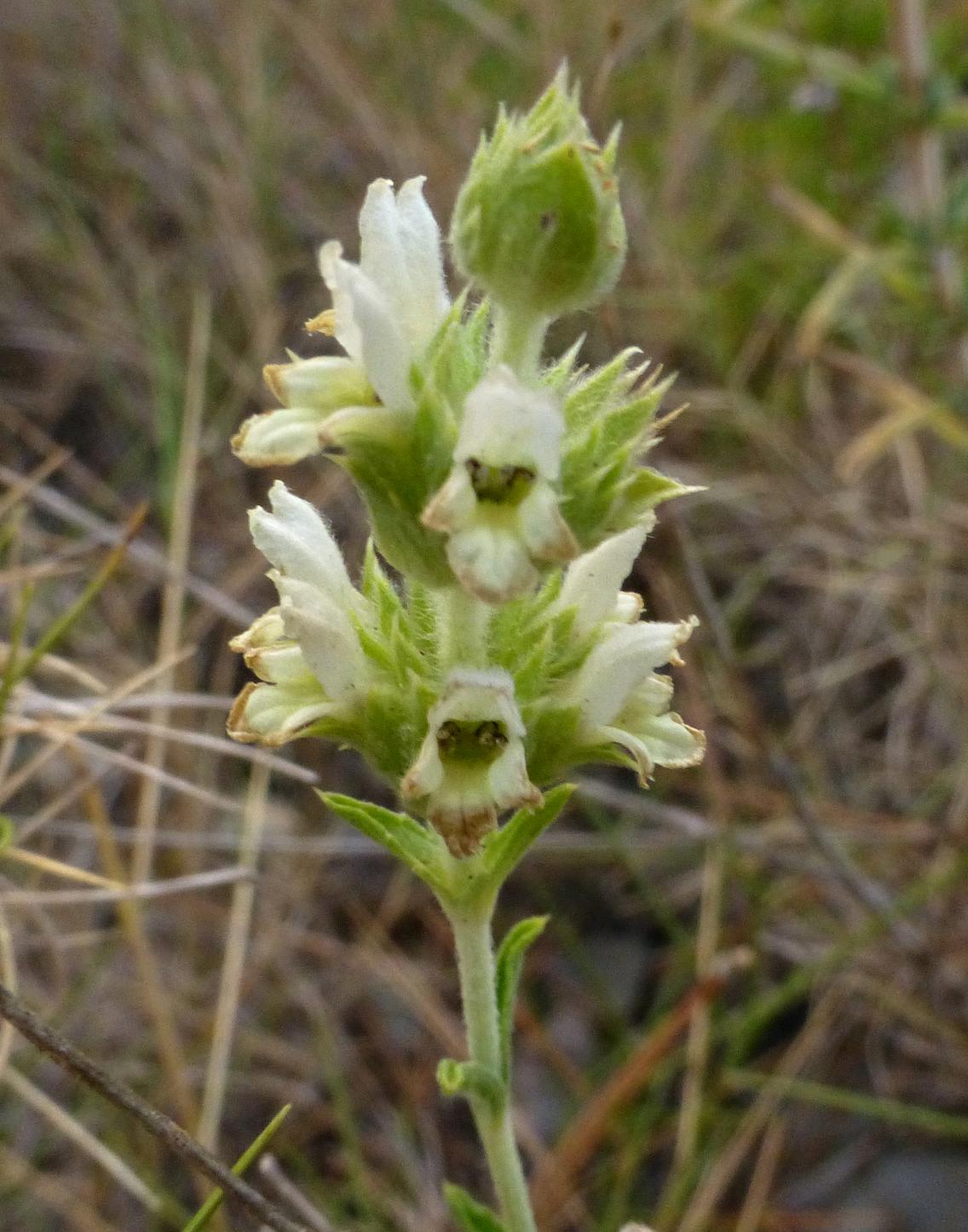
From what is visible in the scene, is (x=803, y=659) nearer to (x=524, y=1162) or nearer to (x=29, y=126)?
(x=524, y=1162)

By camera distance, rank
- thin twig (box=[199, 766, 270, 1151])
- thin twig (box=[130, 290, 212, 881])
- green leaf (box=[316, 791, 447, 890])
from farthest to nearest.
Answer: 1. thin twig (box=[130, 290, 212, 881])
2. thin twig (box=[199, 766, 270, 1151])
3. green leaf (box=[316, 791, 447, 890])

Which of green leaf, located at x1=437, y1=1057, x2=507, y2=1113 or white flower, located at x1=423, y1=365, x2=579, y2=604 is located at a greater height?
white flower, located at x1=423, y1=365, x2=579, y2=604

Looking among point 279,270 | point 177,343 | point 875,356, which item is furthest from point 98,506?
point 875,356

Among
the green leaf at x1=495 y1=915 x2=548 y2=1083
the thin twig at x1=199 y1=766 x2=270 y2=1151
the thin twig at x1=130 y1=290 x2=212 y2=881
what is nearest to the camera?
the green leaf at x1=495 y1=915 x2=548 y2=1083

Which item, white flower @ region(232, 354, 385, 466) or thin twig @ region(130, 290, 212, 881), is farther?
thin twig @ region(130, 290, 212, 881)

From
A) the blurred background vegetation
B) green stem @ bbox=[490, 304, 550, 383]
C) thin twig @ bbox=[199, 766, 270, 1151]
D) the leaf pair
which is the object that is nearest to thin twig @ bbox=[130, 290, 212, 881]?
the blurred background vegetation

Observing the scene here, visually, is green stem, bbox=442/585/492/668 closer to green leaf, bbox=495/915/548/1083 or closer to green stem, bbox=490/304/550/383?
green stem, bbox=490/304/550/383

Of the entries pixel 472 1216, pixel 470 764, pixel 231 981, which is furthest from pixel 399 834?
pixel 231 981

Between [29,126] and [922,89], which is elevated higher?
[29,126]
